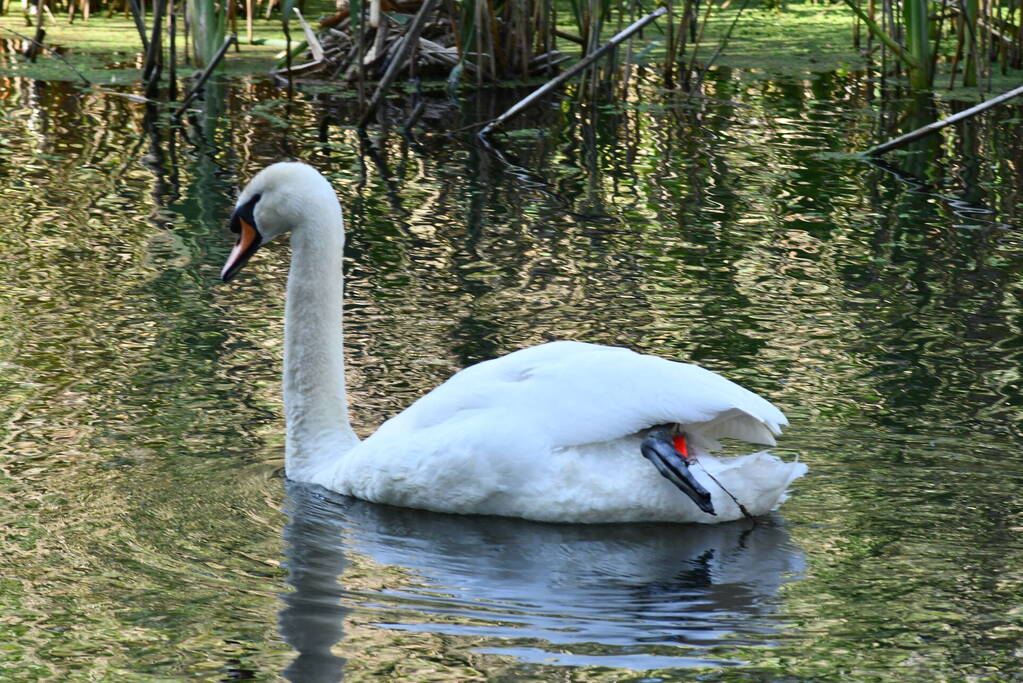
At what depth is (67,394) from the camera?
17.8 ft

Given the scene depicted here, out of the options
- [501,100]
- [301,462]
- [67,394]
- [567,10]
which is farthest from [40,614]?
[567,10]

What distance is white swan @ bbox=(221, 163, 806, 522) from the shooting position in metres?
4.33

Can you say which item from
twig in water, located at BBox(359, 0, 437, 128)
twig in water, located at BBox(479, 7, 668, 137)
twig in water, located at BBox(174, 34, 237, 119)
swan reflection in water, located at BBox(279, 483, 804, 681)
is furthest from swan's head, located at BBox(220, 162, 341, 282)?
twig in water, located at BBox(174, 34, 237, 119)

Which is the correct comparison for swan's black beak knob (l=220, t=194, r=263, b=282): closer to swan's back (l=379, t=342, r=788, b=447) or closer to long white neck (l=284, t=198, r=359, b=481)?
long white neck (l=284, t=198, r=359, b=481)

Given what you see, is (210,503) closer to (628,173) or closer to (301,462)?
(301,462)

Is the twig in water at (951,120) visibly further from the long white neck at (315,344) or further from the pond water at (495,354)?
the long white neck at (315,344)

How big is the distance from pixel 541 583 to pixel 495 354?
2020 millimetres

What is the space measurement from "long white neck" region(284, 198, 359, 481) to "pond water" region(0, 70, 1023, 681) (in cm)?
19

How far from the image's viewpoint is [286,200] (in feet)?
16.3

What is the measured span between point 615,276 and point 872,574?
128 inches

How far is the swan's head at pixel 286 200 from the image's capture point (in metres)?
4.97

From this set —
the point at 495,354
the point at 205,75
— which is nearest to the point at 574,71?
the point at 205,75

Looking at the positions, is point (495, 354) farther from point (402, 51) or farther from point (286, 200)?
point (402, 51)

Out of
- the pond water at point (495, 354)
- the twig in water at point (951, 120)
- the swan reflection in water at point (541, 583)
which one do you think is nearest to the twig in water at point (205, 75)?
the pond water at point (495, 354)
